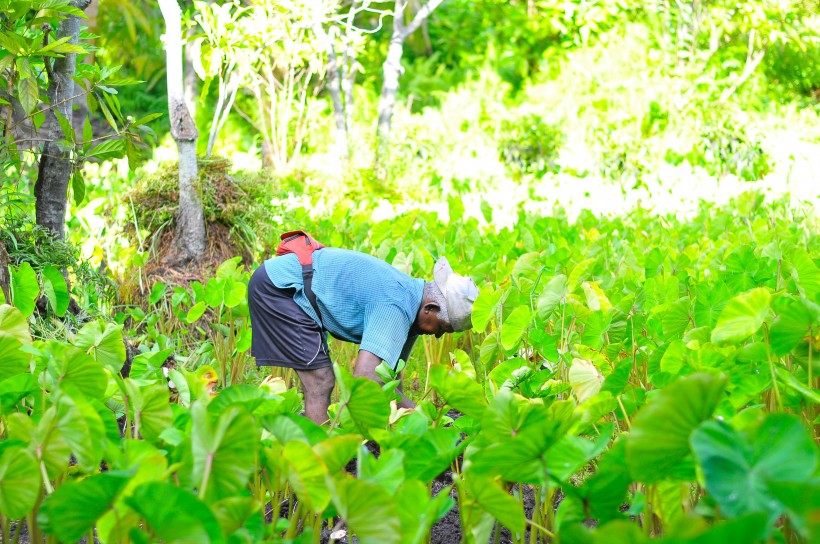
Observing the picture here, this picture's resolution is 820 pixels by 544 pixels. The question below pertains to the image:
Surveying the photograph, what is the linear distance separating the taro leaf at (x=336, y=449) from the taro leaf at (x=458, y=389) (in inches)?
10.7

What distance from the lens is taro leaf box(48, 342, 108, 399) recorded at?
166 cm

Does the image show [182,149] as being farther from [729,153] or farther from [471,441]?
[729,153]

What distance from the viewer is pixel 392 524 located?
1.29 metres

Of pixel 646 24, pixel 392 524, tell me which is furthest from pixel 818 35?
pixel 392 524

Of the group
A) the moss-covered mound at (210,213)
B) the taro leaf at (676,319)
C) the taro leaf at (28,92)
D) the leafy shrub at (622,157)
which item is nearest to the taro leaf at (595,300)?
the taro leaf at (676,319)

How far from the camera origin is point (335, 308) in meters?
2.67

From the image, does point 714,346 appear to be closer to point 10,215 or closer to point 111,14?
point 10,215

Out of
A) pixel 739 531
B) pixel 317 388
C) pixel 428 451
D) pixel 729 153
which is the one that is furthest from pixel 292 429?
pixel 729 153

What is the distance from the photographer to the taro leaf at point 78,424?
1.41 meters

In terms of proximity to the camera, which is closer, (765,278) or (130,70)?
(765,278)

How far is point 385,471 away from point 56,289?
1639 mm

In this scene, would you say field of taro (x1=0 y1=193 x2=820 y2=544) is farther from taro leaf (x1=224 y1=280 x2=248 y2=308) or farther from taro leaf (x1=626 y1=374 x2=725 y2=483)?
taro leaf (x1=224 y1=280 x2=248 y2=308)

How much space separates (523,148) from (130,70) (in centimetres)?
679

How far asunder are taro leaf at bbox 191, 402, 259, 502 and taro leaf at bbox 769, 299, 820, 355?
0.99 metres
